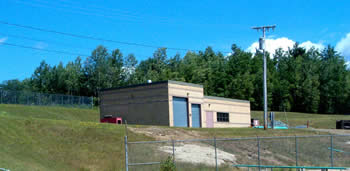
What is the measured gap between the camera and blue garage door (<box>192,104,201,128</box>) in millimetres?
41719

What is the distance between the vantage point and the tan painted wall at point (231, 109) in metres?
46.2

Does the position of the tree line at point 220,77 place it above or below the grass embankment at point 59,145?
above

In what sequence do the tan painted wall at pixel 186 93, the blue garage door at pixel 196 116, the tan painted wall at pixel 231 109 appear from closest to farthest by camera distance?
the tan painted wall at pixel 186 93, the blue garage door at pixel 196 116, the tan painted wall at pixel 231 109

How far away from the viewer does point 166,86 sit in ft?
124

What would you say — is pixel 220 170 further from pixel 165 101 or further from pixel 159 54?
pixel 159 54

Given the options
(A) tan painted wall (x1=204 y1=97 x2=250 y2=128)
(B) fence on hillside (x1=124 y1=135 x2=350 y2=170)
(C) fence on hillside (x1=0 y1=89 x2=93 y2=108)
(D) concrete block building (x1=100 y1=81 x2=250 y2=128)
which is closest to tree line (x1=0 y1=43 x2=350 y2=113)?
(C) fence on hillside (x1=0 y1=89 x2=93 y2=108)

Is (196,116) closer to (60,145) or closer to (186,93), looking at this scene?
(186,93)

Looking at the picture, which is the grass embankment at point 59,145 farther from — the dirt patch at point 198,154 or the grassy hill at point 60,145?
the dirt patch at point 198,154

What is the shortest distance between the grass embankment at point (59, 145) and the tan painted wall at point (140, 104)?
9043 mm

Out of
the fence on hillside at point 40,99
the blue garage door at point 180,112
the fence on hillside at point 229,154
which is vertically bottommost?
the fence on hillside at point 229,154

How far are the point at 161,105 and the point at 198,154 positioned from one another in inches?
557

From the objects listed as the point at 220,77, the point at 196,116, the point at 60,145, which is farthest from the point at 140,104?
the point at 220,77

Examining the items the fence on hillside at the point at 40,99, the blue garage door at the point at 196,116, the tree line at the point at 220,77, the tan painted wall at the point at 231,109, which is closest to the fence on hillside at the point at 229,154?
the blue garage door at the point at 196,116

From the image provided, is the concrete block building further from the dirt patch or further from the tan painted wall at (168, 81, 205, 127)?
the dirt patch
